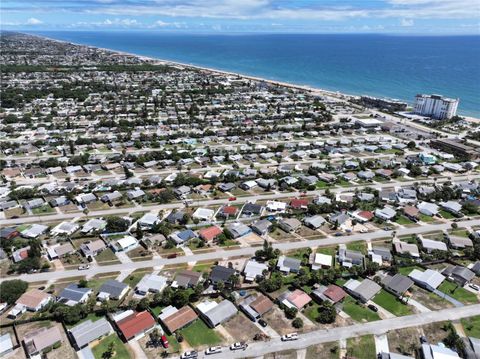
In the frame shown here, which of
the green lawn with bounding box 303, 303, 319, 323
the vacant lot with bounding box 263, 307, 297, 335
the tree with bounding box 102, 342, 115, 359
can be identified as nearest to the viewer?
the tree with bounding box 102, 342, 115, 359

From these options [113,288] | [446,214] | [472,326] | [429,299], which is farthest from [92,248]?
[446,214]

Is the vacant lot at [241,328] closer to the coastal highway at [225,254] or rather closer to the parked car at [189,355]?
the parked car at [189,355]

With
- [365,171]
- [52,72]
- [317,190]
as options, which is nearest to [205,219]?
[317,190]

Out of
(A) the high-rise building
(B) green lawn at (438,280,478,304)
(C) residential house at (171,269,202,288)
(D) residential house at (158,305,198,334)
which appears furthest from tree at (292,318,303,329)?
→ (A) the high-rise building

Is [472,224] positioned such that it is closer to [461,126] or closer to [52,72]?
[461,126]

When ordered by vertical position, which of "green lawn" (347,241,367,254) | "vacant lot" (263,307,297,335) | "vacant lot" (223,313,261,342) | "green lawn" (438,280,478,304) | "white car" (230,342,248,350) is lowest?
"vacant lot" (223,313,261,342)

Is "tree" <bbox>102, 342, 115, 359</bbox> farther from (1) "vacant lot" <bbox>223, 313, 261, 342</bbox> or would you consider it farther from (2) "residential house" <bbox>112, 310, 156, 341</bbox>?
(1) "vacant lot" <bbox>223, 313, 261, 342</bbox>

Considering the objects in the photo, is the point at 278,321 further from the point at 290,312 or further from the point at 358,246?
the point at 358,246

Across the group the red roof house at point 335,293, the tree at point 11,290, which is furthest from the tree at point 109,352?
the red roof house at point 335,293
